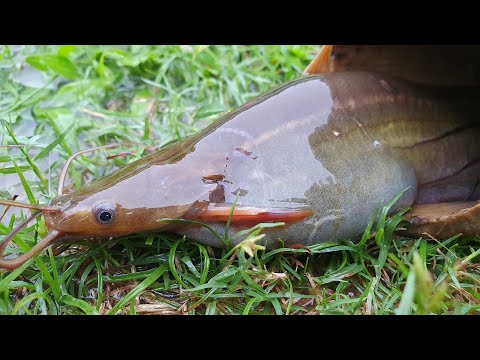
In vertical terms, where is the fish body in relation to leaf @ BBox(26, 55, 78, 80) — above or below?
below

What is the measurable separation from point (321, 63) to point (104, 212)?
145 centimetres

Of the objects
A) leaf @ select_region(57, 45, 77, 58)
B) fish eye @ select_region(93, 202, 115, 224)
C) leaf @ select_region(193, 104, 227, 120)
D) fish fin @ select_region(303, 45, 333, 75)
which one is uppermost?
leaf @ select_region(57, 45, 77, 58)

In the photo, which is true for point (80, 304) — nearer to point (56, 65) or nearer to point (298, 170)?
point (298, 170)

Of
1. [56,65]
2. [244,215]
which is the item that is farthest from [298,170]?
[56,65]

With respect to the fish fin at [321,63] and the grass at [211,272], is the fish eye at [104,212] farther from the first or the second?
the fish fin at [321,63]

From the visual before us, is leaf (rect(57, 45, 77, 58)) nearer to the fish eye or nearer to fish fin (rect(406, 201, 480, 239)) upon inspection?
the fish eye

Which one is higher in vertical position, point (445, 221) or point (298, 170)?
point (298, 170)

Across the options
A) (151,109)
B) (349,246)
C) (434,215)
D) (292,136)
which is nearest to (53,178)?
(151,109)

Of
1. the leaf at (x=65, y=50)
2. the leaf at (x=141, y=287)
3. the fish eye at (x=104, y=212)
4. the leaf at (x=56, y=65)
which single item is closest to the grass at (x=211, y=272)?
the leaf at (x=141, y=287)

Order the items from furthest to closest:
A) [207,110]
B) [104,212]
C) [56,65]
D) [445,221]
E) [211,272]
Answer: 1. [56,65]
2. [207,110]
3. [445,221]
4. [211,272]
5. [104,212]

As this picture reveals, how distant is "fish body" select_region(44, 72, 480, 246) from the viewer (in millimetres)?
2115

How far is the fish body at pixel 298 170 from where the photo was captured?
2.12 meters

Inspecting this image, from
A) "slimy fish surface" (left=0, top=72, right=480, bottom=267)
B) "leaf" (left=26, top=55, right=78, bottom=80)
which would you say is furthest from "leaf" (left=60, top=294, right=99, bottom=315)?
"leaf" (left=26, top=55, right=78, bottom=80)

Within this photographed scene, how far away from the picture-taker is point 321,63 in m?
2.94
